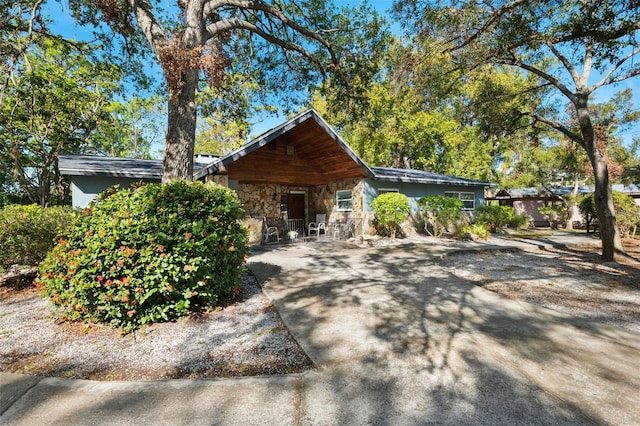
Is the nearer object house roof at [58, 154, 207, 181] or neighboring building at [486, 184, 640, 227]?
house roof at [58, 154, 207, 181]

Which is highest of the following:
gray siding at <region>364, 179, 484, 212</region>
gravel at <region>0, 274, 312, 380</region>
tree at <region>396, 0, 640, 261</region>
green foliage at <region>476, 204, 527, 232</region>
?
tree at <region>396, 0, 640, 261</region>

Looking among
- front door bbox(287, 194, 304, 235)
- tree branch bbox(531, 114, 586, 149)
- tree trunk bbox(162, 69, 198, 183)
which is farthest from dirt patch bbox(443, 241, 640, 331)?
front door bbox(287, 194, 304, 235)

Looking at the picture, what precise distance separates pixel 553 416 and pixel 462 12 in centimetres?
713

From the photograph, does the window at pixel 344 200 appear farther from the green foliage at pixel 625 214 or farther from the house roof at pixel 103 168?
the green foliage at pixel 625 214

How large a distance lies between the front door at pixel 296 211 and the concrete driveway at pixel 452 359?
976 centimetres

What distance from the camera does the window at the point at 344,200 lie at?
43.6 feet

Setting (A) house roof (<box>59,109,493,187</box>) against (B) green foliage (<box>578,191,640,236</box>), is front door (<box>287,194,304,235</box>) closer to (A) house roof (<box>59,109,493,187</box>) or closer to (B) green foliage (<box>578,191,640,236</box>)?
(A) house roof (<box>59,109,493,187</box>)

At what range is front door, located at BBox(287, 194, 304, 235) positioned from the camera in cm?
1483

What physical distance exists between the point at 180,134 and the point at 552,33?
8327 mm

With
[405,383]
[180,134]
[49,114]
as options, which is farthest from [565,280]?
[49,114]

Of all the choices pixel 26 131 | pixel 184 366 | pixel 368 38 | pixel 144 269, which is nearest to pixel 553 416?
pixel 184 366

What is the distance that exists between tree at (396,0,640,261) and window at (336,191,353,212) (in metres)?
6.95

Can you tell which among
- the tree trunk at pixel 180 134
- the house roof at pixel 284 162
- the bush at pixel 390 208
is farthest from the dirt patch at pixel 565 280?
the tree trunk at pixel 180 134

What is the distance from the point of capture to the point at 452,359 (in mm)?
2740
